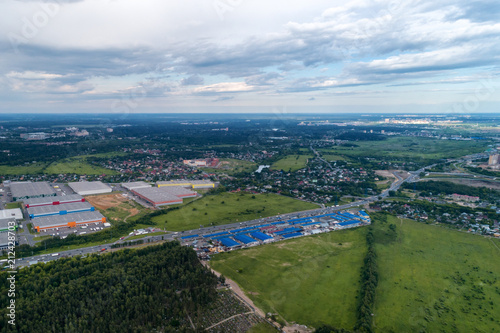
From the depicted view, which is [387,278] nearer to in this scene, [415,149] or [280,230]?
[280,230]

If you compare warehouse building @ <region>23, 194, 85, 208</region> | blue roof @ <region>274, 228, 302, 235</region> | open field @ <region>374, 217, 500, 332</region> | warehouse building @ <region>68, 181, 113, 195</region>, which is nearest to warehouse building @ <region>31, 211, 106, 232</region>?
warehouse building @ <region>23, 194, 85, 208</region>

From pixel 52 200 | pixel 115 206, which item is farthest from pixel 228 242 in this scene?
pixel 52 200

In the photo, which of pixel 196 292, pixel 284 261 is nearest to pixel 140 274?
pixel 196 292

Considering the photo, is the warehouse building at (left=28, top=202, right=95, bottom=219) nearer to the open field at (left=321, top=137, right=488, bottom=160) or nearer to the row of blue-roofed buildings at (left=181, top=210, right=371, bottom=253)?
the row of blue-roofed buildings at (left=181, top=210, right=371, bottom=253)

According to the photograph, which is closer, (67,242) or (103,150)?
(67,242)

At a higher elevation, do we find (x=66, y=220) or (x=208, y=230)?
(x=66, y=220)

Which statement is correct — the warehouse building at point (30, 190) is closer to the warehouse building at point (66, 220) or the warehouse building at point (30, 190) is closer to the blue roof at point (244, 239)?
the warehouse building at point (66, 220)

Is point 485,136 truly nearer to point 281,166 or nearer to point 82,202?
point 281,166
